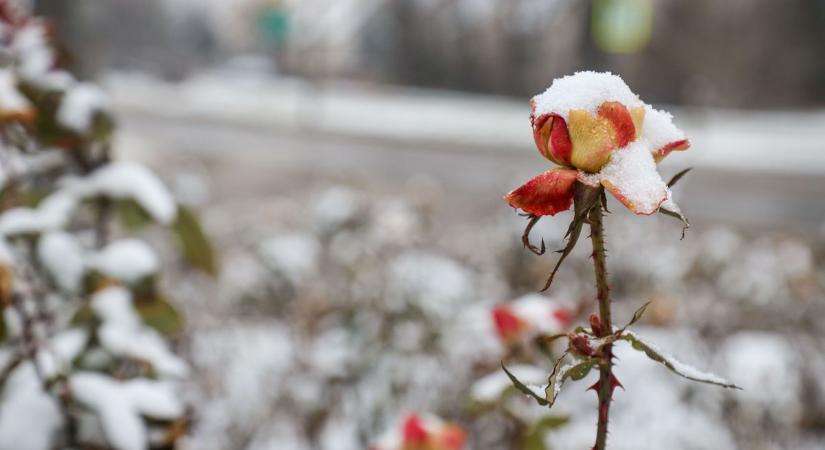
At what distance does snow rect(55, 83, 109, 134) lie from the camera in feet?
3.13

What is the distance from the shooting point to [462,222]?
6.52 meters

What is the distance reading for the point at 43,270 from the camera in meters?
0.91

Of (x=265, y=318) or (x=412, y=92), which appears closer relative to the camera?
(x=265, y=318)

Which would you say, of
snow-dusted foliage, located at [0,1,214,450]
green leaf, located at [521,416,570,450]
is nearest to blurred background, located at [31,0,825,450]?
green leaf, located at [521,416,570,450]

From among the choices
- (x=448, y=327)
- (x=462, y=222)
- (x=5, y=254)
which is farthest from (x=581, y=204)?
(x=462, y=222)

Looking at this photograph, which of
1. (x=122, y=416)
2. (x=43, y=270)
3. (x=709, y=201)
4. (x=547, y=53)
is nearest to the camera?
(x=122, y=416)

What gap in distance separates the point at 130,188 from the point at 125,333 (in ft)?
0.57

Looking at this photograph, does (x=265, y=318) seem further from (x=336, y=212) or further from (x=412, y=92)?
(x=412, y=92)

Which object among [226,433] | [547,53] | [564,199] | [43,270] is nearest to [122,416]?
[43,270]

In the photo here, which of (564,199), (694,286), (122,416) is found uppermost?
(564,199)

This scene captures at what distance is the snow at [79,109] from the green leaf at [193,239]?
0.16 m

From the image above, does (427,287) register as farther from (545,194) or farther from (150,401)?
(545,194)

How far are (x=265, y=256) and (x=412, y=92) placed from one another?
54.1ft

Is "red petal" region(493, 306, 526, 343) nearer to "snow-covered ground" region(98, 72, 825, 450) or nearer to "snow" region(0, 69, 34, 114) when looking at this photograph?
"snow-covered ground" region(98, 72, 825, 450)
